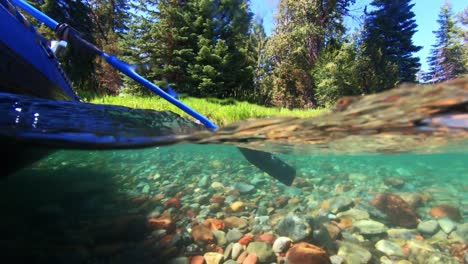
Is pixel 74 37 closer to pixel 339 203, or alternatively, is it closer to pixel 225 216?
pixel 225 216

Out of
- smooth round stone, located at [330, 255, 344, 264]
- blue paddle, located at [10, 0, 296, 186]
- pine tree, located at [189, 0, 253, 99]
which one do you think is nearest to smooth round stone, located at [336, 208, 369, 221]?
smooth round stone, located at [330, 255, 344, 264]

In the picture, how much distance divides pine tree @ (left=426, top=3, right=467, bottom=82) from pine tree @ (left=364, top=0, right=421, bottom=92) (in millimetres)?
5960

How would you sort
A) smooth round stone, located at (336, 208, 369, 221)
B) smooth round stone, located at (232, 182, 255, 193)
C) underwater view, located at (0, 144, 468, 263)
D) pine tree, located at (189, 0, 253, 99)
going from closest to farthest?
underwater view, located at (0, 144, 468, 263)
smooth round stone, located at (336, 208, 369, 221)
smooth round stone, located at (232, 182, 255, 193)
pine tree, located at (189, 0, 253, 99)

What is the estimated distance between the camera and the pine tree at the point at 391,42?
19.1 m

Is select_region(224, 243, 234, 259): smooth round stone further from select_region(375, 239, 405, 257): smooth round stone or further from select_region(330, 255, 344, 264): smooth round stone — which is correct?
select_region(375, 239, 405, 257): smooth round stone

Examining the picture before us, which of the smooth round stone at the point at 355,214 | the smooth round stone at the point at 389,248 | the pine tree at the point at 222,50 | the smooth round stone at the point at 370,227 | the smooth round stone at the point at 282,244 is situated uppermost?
the pine tree at the point at 222,50

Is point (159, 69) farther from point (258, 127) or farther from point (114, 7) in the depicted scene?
point (258, 127)

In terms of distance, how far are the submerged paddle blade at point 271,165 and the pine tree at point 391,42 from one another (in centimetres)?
1542

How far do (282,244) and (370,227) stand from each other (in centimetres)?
125

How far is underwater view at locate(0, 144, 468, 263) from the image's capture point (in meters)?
3.39

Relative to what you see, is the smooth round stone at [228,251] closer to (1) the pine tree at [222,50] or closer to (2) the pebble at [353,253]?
(2) the pebble at [353,253]

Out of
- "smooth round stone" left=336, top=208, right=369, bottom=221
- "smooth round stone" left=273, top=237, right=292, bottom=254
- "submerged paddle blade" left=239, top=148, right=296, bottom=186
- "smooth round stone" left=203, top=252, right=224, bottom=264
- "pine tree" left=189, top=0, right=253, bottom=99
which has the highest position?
"pine tree" left=189, top=0, right=253, bottom=99

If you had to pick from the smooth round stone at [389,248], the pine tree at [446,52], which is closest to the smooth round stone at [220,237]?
the smooth round stone at [389,248]

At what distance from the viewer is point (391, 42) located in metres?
21.2
